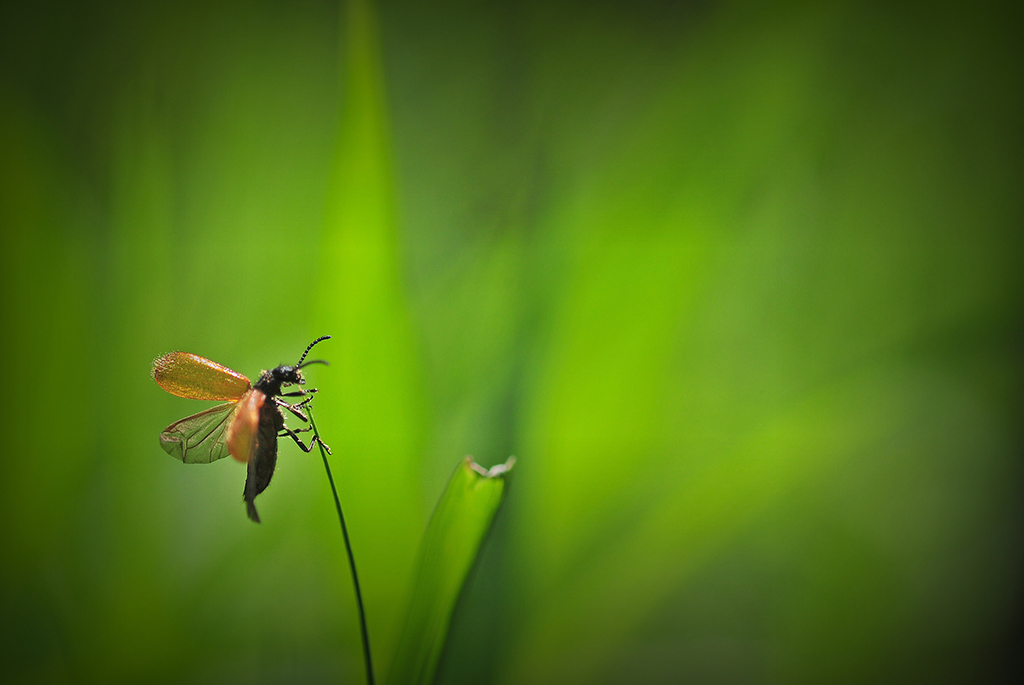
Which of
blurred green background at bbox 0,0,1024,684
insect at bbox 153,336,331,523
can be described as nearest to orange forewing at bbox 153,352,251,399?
insect at bbox 153,336,331,523

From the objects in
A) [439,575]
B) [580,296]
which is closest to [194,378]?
[439,575]

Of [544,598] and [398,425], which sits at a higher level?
[398,425]

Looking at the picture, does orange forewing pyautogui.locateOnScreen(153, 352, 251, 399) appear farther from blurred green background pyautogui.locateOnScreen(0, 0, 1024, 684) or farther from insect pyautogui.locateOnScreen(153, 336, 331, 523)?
blurred green background pyautogui.locateOnScreen(0, 0, 1024, 684)

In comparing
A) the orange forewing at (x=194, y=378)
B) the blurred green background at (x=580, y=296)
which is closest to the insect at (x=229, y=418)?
the orange forewing at (x=194, y=378)

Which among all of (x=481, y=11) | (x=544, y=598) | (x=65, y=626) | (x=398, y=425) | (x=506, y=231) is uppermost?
(x=481, y=11)

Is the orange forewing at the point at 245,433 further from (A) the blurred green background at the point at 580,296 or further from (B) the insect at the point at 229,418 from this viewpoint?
(A) the blurred green background at the point at 580,296

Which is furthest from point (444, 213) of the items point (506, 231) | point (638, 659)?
point (638, 659)

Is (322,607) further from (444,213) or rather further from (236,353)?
(444,213)
